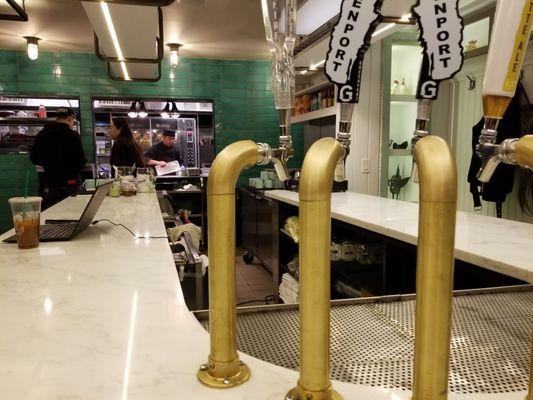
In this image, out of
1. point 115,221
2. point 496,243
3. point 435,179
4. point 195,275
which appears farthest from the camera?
point 115,221

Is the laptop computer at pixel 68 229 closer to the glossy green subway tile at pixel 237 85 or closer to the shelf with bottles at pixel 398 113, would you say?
the shelf with bottles at pixel 398 113

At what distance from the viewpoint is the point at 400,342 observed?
3.06 feet

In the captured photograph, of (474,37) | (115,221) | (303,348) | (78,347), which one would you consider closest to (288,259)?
(115,221)

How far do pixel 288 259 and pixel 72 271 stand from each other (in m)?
2.76

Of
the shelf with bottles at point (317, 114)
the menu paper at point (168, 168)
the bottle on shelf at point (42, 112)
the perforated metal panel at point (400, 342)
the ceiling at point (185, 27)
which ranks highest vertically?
the ceiling at point (185, 27)

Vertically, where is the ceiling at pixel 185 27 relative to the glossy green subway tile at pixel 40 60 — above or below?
above

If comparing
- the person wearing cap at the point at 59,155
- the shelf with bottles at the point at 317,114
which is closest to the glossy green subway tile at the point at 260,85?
the shelf with bottles at the point at 317,114

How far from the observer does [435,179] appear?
0.41 metres

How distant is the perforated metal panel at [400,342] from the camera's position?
2.61 feet

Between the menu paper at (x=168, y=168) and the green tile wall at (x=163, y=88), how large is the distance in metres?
0.79

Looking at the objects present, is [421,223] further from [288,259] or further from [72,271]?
[288,259]

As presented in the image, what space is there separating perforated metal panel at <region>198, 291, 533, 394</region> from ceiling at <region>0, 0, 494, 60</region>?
2.88 meters

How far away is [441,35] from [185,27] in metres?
4.96

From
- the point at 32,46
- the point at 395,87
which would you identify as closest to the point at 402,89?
the point at 395,87
